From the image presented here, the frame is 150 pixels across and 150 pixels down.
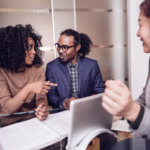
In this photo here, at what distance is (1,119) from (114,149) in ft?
2.75

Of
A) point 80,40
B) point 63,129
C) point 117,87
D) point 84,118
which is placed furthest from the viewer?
point 80,40

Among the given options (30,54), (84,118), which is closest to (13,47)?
(30,54)

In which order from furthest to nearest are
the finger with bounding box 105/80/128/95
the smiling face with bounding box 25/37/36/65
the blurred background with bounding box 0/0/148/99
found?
the blurred background with bounding box 0/0/148/99 < the smiling face with bounding box 25/37/36/65 < the finger with bounding box 105/80/128/95

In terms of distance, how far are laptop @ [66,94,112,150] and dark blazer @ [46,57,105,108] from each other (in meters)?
1.44

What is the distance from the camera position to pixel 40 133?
3.60ft

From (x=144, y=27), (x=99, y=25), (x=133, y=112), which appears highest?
(x=99, y=25)

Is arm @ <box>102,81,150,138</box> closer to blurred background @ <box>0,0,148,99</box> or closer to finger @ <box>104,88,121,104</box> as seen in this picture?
finger @ <box>104,88,121,104</box>

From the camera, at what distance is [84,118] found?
0.90m

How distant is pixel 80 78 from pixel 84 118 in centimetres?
161

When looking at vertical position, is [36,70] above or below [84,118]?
above

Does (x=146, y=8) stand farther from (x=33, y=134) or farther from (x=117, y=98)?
(x=33, y=134)

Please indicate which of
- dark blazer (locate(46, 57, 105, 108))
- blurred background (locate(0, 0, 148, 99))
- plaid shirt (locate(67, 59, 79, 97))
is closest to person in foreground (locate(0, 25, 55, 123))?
dark blazer (locate(46, 57, 105, 108))

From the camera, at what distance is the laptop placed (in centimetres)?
85

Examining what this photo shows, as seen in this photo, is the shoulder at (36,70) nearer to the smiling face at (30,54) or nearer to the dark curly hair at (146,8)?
the smiling face at (30,54)
